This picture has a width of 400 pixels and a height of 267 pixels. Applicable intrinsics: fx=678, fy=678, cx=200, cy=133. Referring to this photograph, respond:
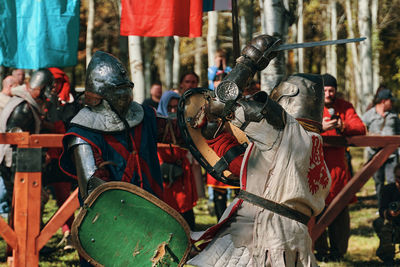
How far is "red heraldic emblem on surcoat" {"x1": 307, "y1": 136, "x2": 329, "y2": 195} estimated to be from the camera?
11.1ft

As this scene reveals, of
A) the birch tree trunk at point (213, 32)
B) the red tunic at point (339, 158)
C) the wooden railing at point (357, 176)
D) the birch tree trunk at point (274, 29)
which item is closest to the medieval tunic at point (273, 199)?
the birch tree trunk at point (274, 29)

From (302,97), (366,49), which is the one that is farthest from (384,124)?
(366,49)

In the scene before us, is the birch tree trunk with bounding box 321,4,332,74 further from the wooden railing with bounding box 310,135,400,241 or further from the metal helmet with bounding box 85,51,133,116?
the metal helmet with bounding box 85,51,133,116

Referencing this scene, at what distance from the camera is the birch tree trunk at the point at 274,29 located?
5.88 m

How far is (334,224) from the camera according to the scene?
6684 mm

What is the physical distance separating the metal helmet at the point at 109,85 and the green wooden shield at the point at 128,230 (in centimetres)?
67

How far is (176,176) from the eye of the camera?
6.68 meters

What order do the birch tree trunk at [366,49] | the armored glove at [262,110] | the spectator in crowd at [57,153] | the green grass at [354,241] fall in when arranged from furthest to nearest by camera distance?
the birch tree trunk at [366,49] → the spectator in crowd at [57,153] → the green grass at [354,241] → the armored glove at [262,110]

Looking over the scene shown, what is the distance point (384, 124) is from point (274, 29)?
4.15 m

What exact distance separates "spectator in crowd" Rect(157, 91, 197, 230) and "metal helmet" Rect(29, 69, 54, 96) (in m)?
1.14

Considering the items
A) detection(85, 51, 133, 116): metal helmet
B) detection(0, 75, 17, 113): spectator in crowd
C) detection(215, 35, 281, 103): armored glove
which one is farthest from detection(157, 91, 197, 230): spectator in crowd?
detection(215, 35, 281, 103): armored glove

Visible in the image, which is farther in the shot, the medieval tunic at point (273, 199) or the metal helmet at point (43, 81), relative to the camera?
the metal helmet at point (43, 81)

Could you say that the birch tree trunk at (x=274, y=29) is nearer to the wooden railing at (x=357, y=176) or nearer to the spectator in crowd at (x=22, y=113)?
the wooden railing at (x=357, y=176)

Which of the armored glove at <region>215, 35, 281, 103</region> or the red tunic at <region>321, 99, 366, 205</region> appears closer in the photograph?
the armored glove at <region>215, 35, 281, 103</region>
